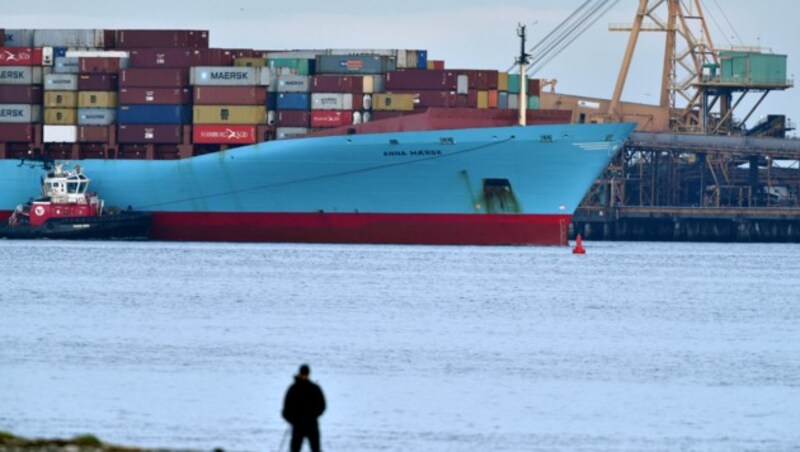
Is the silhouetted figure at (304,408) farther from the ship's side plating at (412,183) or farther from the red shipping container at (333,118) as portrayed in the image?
the red shipping container at (333,118)

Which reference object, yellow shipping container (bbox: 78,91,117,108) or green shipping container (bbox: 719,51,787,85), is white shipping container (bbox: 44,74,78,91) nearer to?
yellow shipping container (bbox: 78,91,117,108)

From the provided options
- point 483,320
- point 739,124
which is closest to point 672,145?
point 739,124

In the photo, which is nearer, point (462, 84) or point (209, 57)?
point (462, 84)

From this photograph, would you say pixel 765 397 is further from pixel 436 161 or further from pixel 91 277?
pixel 436 161

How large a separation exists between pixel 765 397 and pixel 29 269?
3262 centimetres

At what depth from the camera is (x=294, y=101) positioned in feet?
222

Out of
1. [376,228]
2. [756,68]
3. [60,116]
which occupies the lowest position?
[376,228]

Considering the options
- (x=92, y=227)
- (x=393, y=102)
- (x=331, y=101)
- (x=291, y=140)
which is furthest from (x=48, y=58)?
(x=393, y=102)

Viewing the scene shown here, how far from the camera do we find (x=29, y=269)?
56.9m

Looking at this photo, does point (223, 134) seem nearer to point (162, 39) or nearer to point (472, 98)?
point (162, 39)

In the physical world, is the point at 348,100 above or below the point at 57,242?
above

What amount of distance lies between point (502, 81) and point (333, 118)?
6346 mm

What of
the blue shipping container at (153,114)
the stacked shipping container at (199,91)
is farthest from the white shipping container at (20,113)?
the blue shipping container at (153,114)

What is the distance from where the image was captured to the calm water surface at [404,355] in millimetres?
25312
